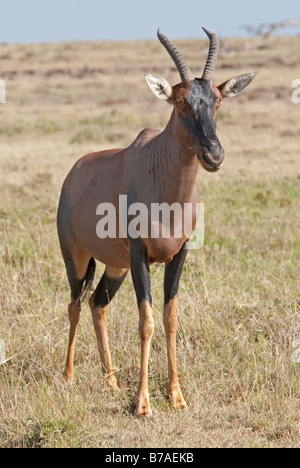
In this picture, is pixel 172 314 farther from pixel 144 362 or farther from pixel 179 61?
pixel 179 61

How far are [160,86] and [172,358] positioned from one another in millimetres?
1916

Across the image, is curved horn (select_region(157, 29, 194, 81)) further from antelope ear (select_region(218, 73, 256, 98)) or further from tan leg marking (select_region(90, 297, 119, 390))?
tan leg marking (select_region(90, 297, 119, 390))

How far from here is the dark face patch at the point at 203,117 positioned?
4.51 meters

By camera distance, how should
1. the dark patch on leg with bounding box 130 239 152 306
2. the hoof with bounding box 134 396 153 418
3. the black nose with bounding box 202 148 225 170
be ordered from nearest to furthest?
the black nose with bounding box 202 148 225 170 < the hoof with bounding box 134 396 153 418 < the dark patch on leg with bounding box 130 239 152 306

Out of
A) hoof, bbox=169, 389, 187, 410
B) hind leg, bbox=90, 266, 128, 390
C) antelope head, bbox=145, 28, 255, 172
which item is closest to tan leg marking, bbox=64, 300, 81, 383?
hind leg, bbox=90, 266, 128, 390

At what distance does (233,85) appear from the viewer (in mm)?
5059

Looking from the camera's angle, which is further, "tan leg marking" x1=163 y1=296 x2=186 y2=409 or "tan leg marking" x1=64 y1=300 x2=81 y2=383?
"tan leg marking" x1=64 y1=300 x2=81 y2=383

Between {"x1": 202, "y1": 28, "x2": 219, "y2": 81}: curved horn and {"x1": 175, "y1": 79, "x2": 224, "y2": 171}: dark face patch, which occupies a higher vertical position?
{"x1": 202, "y1": 28, "x2": 219, "y2": 81}: curved horn

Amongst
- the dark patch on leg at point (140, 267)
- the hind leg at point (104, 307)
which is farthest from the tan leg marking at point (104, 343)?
the dark patch on leg at point (140, 267)

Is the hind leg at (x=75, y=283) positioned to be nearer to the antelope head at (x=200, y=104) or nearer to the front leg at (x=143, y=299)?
the front leg at (x=143, y=299)

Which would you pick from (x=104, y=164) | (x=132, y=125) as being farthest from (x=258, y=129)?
(x=104, y=164)

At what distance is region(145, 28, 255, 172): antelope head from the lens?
453cm

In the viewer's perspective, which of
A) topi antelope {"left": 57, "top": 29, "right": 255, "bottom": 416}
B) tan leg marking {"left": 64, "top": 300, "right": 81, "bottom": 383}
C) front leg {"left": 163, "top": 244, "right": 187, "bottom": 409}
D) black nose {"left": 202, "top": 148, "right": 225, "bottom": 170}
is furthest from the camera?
A: tan leg marking {"left": 64, "top": 300, "right": 81, "bottom": 383}

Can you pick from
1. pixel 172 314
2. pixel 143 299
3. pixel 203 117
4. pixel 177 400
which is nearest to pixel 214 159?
pixel 203 117
